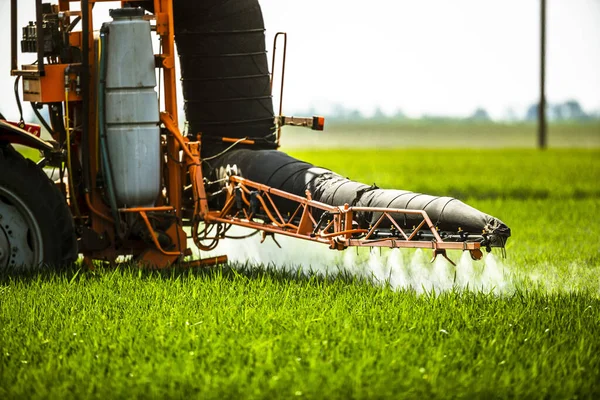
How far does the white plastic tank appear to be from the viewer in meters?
9.40

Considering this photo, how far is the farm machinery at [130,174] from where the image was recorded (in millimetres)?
9016

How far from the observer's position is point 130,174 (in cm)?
945

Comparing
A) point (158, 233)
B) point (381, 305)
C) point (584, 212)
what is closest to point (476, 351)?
point (381, 305)

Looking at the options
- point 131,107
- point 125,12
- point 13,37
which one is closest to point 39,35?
point 13,37

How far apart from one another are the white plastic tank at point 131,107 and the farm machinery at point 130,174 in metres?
0.01

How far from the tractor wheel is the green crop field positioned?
22 cm

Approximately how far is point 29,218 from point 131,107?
1324mm

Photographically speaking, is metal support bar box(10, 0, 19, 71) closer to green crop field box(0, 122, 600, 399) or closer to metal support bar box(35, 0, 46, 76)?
metal support bar box(35, 0, 46, 76)

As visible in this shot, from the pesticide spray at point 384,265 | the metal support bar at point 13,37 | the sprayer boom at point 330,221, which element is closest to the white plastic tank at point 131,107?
the sprayer boom at point 330,221

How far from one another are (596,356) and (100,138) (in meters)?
4.78

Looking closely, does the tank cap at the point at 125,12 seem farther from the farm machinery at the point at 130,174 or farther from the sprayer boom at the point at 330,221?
the sprayer boom at the point at 330,221

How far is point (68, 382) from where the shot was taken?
6227mm

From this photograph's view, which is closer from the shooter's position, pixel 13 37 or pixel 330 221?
pixel 330 221

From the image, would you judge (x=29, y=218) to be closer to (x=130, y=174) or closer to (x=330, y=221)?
(x=130, y=174)
